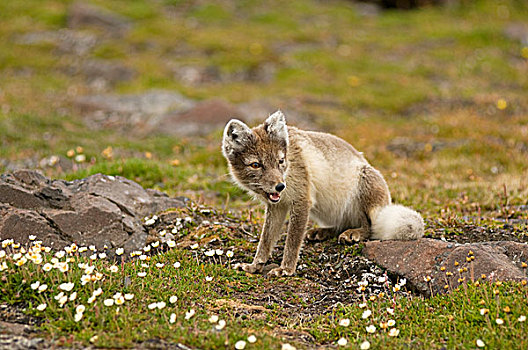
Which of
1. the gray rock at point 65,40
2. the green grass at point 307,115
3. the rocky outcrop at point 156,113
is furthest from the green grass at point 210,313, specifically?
the gray rock at point 65,40

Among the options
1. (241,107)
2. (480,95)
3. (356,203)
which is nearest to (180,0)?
(241,107)

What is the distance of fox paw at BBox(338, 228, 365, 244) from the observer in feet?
25.4

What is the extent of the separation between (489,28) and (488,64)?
488 cm

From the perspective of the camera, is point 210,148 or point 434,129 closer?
point 210,148

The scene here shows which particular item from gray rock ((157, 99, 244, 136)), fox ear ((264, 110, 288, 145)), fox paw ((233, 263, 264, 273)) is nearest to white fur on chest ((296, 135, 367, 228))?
fox ear ((264, 110, 288, 145))

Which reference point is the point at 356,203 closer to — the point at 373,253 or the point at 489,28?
the point at 373,253

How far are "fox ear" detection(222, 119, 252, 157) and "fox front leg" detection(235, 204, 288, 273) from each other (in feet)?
3.54

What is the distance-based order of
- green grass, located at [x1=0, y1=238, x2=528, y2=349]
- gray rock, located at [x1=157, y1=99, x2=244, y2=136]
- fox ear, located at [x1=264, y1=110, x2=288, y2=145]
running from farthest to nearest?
gray rock, located at [x1=157, y1=99, x2=244, y2=136] → fox ear, located at [x1=264, y1=110, x2=288, y2=145] → green grass, located at [x1=0, y1=238, x2=528, y2=349]

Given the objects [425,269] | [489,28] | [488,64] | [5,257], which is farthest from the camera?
[489,28]

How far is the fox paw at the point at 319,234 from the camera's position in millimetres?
8434

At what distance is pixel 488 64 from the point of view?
79.3ft

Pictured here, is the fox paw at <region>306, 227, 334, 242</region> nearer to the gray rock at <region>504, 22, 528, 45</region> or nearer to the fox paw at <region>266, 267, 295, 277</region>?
the fox paw at <region>266, 267, 295, 277</region>

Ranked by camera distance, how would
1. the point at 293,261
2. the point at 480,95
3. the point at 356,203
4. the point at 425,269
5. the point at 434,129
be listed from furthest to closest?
the point at 480,95, the point at 434,129, the point at 356,203, the point at 293,261, the point at 425,269

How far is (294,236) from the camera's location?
7203mm
